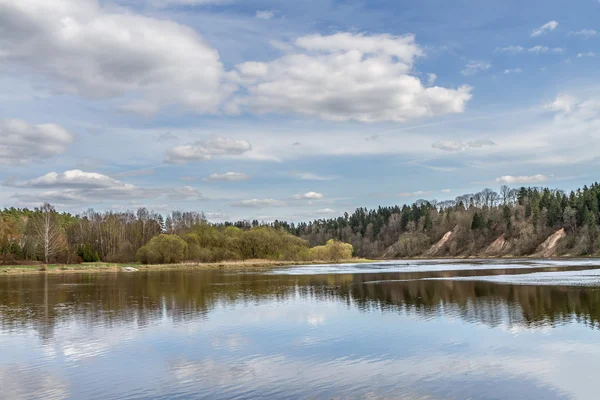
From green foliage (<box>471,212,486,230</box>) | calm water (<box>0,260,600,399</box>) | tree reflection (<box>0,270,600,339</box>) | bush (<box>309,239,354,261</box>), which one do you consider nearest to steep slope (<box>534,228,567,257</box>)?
green foliage (<box>471,212,486,230</box>)

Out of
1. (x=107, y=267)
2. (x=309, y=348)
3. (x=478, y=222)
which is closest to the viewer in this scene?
(x=309, y=348)

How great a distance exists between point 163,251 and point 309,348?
9929 cm

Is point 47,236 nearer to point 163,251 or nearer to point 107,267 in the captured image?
point 107,267

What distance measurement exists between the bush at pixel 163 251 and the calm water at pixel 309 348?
76.7 metres

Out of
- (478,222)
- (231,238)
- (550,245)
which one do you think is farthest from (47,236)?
(478,222)

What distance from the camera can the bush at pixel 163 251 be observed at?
116 m

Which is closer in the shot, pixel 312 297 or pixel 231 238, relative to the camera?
pixel 312 297

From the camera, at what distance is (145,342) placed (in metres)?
23.8

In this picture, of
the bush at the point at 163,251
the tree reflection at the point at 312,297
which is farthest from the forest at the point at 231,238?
the tree reflection at the point at 312,297

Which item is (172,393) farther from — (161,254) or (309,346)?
(161,254)

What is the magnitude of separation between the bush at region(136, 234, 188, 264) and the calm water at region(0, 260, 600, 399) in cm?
7667

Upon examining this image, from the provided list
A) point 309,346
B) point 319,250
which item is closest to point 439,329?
point 309,346

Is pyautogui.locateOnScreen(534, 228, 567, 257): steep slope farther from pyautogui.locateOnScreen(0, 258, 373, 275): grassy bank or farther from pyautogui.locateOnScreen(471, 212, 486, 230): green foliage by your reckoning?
pyautogui.locateOnScreen(0, 258, 373, 275): grassy bank

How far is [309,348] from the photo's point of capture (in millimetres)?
21734
